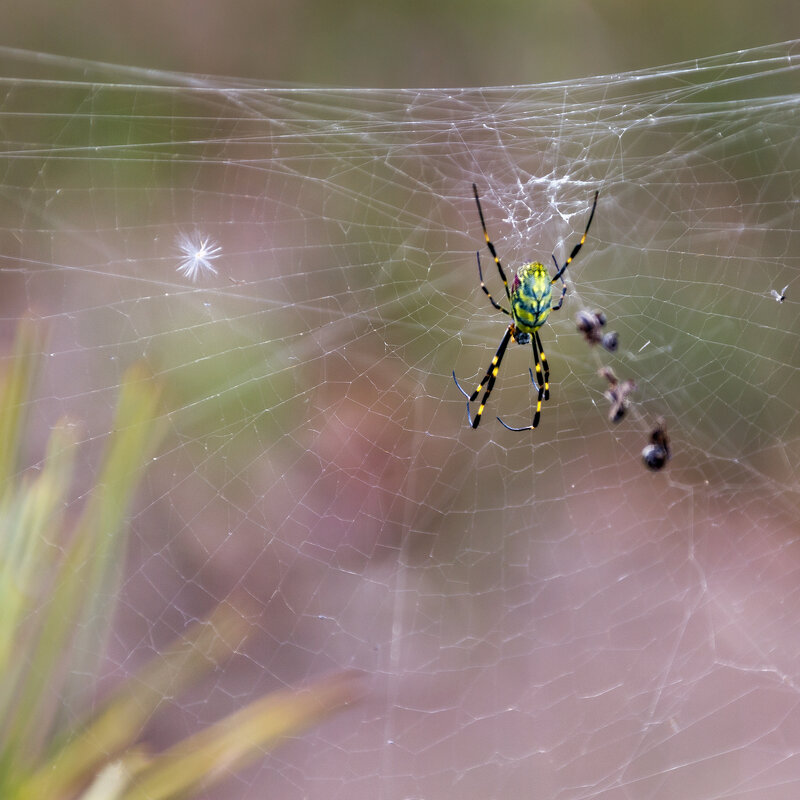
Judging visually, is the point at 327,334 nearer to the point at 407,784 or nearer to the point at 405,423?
the point at 405,423

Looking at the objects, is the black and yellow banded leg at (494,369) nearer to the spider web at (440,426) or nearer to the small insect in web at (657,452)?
the spider web at (440,426)

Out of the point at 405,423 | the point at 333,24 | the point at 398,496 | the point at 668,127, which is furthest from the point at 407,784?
the point at 333,24

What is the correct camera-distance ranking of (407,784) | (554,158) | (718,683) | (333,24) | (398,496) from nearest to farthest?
(554,158) → (407,784) → (718,683) → (398,496) → (333,24)

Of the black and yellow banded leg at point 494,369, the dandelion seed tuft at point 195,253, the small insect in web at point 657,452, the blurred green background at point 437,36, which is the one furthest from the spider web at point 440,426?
the small insect in web at point 657,452

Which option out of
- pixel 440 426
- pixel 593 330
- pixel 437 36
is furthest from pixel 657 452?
pixel 437 36

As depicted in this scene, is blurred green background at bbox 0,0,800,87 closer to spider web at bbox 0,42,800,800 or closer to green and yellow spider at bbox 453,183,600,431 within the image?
spider web at bbox 0,42,800,800

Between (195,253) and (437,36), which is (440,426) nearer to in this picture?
(195,253)
